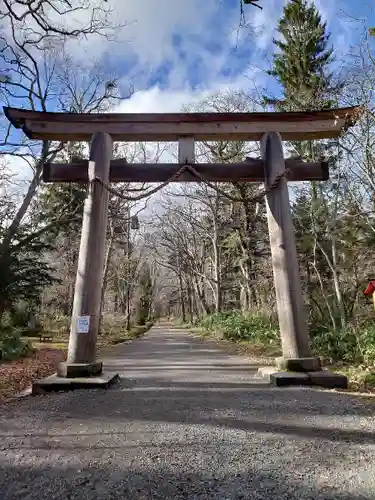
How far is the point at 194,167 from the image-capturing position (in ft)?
21.1

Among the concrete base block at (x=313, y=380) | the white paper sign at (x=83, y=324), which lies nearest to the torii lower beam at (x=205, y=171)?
the white paper sign at (x=83, y=324)

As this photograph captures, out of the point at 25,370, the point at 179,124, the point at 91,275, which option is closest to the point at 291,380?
the point at 91,275

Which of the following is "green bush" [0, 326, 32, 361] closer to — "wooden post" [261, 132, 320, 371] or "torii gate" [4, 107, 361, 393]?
"torii gate" [4, 107, 361, 393]

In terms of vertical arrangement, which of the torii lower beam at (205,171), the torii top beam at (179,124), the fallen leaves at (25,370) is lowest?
the fallen leaves at (25,370)

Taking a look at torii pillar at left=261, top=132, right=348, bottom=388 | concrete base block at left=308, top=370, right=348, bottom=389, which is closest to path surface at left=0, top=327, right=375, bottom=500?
concrete base block at left=308, top=370, right=348, bottom=389

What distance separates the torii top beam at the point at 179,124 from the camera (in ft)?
21.1

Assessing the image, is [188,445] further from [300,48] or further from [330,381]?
[300,48]

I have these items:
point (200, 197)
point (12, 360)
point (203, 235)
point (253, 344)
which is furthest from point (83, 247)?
point (203, 235)

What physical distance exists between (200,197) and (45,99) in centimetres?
986

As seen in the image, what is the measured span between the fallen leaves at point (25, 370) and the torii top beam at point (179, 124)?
14.7ft

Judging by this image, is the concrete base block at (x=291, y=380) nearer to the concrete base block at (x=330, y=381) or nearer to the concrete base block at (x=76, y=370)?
the concrete base block at (x=330, y=381)

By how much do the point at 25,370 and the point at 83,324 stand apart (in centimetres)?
381

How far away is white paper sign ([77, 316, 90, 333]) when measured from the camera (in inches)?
219

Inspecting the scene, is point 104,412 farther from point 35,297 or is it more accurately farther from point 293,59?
point 293,59
